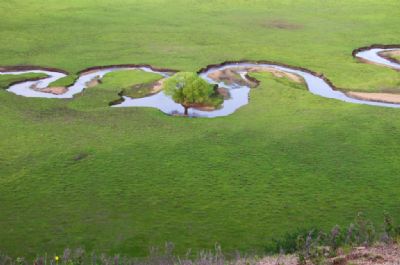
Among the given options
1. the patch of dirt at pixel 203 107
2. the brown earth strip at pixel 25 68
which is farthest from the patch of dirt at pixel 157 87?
the brown earth strip at pixel 25 68

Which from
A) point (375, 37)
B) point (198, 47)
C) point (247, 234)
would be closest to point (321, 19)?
point (375, 37)

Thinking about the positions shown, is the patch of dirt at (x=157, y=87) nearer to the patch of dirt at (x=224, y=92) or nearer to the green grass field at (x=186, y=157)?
the green grass field at (x=186, y=157)

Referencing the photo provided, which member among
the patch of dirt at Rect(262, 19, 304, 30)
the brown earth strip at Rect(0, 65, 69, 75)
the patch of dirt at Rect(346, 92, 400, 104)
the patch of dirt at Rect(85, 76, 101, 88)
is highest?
the patch of dirt at Rect(262, 19, 304, 30)

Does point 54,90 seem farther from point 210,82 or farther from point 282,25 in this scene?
point 282,25

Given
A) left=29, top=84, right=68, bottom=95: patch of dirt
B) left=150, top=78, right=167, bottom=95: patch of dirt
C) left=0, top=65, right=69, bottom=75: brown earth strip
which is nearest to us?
left=29, top=84, right=68, bottom=95: patch of dirt

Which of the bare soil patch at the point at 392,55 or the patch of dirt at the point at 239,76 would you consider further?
the bare soil patch at the point at 392,55

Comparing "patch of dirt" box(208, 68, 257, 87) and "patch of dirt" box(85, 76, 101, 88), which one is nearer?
"patch of dirt" box(85, 76, 101, 88)

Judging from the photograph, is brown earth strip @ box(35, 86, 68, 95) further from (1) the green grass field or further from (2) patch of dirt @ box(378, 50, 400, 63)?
(2) patch of dirt @ box(378, 50, 400, 63)

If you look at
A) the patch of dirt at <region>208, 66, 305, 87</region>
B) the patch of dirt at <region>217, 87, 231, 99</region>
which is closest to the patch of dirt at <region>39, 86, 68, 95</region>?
the patch of dirt at <region>217, 87, 231, 99</region>
